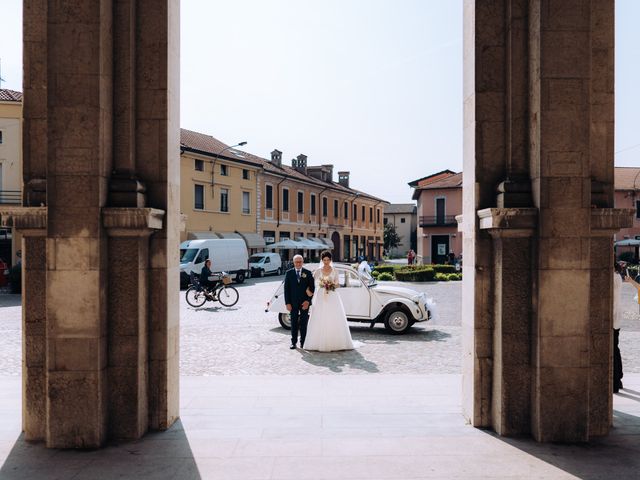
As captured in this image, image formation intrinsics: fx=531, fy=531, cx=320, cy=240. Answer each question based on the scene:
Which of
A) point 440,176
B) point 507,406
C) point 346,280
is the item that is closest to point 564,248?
point 507,406

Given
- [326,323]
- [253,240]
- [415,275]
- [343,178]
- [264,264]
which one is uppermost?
[343,178]

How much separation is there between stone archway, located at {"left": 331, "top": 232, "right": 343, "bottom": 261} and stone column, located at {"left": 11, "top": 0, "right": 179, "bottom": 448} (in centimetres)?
4889

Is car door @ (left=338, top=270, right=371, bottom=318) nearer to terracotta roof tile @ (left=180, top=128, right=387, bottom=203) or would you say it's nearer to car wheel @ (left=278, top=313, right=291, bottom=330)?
car wheel @ (left=278, top=313, right=291, bottom=330)

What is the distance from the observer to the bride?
967 centimetres

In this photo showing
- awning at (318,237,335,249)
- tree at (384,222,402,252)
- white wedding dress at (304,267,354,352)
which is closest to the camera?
white wedding dress at (304,267,354,352)

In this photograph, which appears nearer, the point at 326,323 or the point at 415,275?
the point at 326,323

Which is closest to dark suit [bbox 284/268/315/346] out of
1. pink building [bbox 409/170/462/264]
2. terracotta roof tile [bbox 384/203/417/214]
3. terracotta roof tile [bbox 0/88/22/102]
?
terracotta roof tile [bbox 0/88/22/102]

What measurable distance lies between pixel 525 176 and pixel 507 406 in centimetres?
225

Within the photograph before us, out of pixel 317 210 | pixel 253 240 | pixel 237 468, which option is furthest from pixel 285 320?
pixel 317 210

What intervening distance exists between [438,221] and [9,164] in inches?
1435

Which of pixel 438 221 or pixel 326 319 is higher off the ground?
pixel 438 221

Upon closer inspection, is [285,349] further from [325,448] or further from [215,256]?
[215,256]

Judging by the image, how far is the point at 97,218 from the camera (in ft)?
15.8

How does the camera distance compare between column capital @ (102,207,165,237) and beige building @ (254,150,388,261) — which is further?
beige building @ (254,150,388,261)
